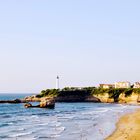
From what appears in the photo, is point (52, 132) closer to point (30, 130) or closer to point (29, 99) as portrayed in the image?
point (30, 130)

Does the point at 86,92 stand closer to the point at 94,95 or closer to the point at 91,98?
the point at 91,98

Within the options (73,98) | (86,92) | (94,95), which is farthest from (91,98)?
(73,98)

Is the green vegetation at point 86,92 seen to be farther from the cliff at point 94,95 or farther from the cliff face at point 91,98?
the cliff face at point 91,98

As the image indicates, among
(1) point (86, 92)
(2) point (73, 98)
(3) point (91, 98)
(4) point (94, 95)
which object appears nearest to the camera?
(4) point (94, 95)

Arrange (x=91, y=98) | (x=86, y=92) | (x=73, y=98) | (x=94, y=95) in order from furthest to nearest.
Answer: (x=73, y=98) → (x=86, y=92) → (x=91, y=98) → (x=94, y=95)

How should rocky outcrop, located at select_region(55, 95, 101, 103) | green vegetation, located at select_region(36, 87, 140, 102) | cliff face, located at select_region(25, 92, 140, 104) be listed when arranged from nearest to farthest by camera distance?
cliff face, located at select_region(25, 92, 140, 104) → green vegetation, located at select_region(36, 87, 140, 102) → rocky outcrop, located at select_region(55, 95, 101, 103)

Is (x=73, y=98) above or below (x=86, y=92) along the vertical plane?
below

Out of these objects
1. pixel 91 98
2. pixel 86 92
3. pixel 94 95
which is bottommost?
pixel 91 98

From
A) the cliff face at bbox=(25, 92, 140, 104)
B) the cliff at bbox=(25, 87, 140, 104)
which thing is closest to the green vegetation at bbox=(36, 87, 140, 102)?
the cliff at bbox=(25, 87, 140, 104)

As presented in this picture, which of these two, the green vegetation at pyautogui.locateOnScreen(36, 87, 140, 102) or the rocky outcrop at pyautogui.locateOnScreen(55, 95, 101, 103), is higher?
the green vegetation at pyautogui.locateOnScreen(36, 87, 140, 102)

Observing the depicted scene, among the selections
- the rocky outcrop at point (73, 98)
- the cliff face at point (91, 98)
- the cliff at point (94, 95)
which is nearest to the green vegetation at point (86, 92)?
the cliff at point (94, 95)

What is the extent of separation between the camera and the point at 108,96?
161 meters

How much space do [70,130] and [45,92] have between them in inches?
5045

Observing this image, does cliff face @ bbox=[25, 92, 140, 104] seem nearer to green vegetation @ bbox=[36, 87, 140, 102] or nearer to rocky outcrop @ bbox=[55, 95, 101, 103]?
rocky outcrop @ bbox=[55, 95, 101, 103]
